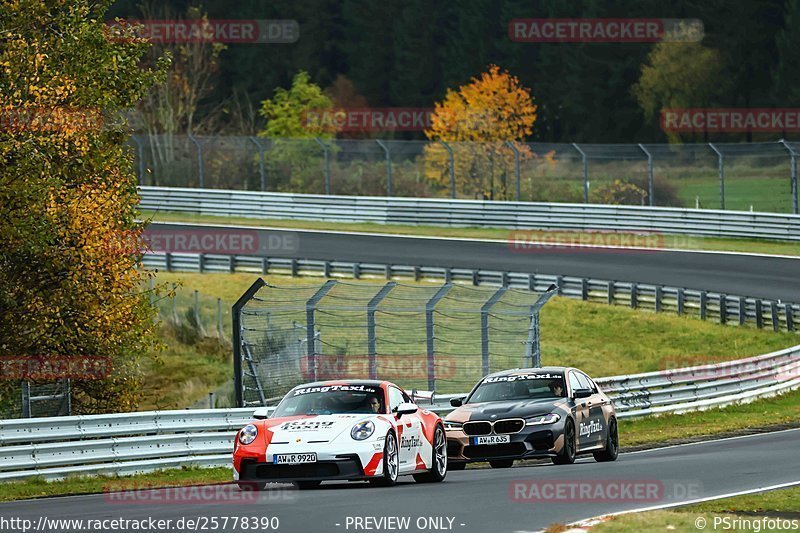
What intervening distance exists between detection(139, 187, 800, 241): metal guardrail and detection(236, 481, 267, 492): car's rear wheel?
1078 inches

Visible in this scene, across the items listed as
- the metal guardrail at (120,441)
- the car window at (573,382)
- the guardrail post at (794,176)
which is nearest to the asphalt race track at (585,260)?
the guardrail post at (794,176)

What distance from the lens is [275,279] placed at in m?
43.1

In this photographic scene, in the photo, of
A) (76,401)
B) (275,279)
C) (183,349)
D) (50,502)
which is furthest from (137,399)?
(275,279)

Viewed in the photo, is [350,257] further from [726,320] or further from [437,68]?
[437,68]

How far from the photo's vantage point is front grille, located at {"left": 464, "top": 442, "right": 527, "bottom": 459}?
18.0m

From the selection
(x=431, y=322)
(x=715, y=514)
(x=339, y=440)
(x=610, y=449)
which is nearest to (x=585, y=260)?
(x=431, y=322)

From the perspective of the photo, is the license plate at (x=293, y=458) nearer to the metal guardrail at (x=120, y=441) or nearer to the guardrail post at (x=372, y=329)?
the metal guardrail at (x=120, y=441)

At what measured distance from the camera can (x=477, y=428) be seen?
18.2 metres

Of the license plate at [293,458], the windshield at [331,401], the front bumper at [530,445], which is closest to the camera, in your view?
the license plate at [293,458]

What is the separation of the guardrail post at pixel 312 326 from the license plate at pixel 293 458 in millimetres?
6807

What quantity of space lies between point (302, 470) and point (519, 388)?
508 cm

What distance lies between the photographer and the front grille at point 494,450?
18.0m

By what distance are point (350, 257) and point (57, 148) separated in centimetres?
2377

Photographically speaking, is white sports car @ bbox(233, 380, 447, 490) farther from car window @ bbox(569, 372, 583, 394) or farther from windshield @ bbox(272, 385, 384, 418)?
car window @ bbox(569, 372, 583, 394)
